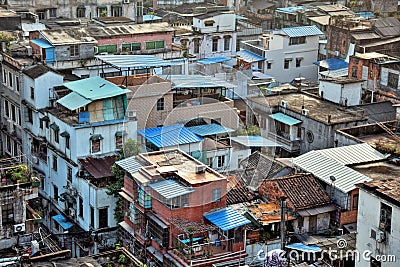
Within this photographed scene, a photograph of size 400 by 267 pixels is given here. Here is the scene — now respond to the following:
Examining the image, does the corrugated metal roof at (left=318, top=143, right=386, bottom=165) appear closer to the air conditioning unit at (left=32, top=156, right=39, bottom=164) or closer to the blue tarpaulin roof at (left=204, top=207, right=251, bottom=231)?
the blue tarpaulin roof at (left=204, top=207, right=251, bottom=231)

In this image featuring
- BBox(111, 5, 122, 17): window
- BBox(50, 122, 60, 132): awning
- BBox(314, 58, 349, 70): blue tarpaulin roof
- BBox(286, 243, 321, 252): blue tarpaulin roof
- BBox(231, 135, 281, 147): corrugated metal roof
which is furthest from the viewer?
BBox(111, 5, 122, 17): window

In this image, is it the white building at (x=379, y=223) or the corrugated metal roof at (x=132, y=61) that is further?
the corrugated metal roof at (x=132, y=61)

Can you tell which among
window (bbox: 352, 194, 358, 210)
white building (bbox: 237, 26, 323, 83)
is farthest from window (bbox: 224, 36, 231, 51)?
window (bbox: 352, 194, 358, 210)

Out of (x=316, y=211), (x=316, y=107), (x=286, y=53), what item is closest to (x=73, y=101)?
(x=316, y=211)

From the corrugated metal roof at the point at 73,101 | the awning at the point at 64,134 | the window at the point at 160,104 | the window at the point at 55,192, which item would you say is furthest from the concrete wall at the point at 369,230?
the window at the point at 55,192

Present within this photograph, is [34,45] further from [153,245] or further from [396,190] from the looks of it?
[396,190]

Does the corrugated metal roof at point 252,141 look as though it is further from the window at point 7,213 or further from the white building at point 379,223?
the window at point 7,213
